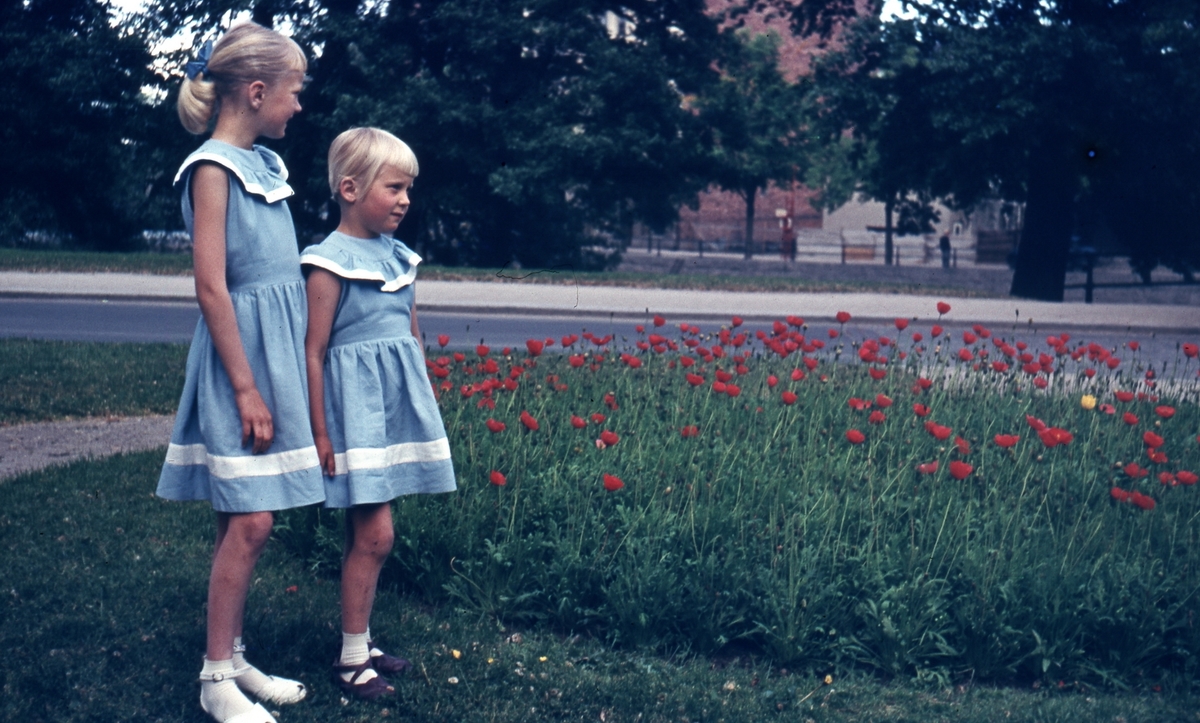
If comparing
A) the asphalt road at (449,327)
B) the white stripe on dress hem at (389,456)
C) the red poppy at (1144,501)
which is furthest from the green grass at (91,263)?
the red poppy at (1144,501)

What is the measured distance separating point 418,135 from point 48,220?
7.38m

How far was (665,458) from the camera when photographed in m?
4.68

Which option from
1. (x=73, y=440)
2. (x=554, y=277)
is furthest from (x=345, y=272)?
(x=554, y=277)

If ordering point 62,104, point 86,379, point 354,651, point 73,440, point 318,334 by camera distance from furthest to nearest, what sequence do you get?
point 62,104 < point 86,379 < point 73,440 < point 354,651 < point 318,334

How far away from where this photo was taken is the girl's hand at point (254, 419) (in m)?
2.82

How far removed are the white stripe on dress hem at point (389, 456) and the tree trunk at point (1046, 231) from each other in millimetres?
20833

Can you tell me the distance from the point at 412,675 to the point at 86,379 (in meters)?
5.85

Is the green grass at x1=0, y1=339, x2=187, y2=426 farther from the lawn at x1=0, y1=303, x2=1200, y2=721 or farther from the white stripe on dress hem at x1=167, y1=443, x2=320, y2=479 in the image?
the white stripe on dress hem at x1=167, y1=443, x2=320, y2=479

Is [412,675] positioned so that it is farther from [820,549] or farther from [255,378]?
[820,549]

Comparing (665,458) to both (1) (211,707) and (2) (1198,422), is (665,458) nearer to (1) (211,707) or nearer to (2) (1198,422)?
(1) (211,707)

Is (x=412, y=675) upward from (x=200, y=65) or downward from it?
downward

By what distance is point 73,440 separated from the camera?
6.47 meters

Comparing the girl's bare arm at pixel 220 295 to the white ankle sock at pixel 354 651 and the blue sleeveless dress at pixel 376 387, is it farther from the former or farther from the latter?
the white ankle sock at pixel 354 651

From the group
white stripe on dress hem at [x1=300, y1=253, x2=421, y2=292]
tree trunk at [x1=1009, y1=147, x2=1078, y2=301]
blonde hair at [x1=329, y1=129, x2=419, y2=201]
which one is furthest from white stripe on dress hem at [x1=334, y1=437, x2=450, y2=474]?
tree trunk at [x1=1009, y1=147, x2=1078, y2=301]
